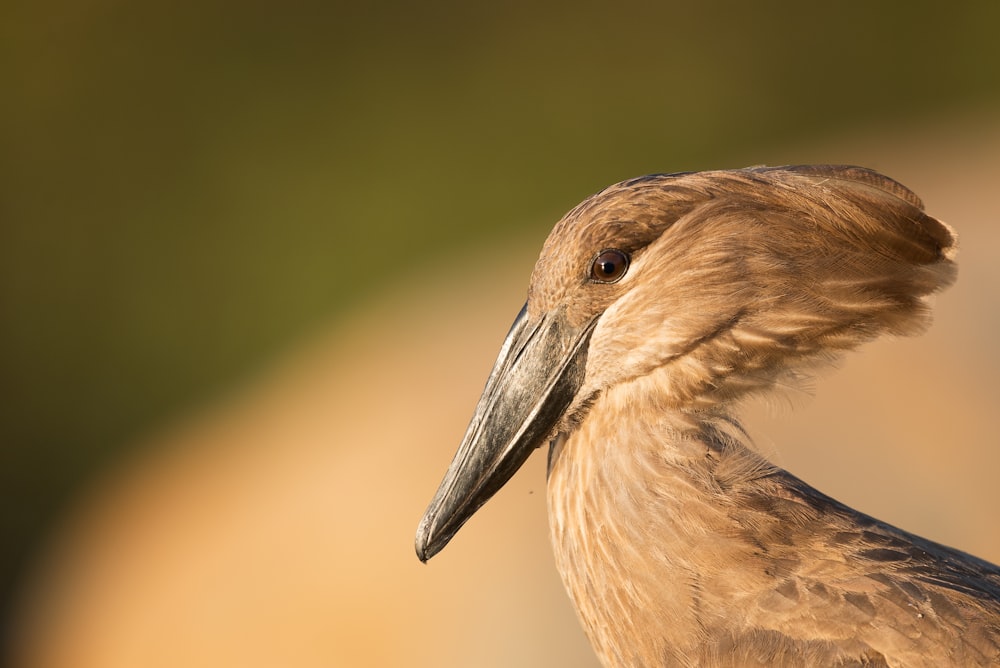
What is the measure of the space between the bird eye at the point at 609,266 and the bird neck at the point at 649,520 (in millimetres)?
204

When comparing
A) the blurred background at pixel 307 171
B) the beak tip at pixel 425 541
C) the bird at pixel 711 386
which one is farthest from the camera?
the blurred background at pixel 307 171

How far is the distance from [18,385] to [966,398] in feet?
17.8

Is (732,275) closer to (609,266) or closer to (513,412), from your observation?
(609,266)

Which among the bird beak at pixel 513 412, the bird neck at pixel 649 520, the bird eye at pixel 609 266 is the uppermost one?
the bird eye at pixel 609 266

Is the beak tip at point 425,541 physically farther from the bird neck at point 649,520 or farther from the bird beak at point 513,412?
the bird neck at point 649,520

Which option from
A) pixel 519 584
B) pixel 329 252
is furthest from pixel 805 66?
pixel 519 584

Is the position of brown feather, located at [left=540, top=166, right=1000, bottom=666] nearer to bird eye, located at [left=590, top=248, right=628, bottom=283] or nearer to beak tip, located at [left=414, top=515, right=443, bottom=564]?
bird eye, located at [left=590, top=248, right=628, bottom=283]

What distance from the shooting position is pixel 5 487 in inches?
267

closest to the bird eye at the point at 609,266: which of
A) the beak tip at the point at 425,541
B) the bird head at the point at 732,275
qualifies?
the bird head at the point at 732,275

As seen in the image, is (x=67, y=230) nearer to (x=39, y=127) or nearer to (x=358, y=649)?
(x=39, y=127)

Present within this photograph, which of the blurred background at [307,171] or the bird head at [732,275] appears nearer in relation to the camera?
the bird head at [732,275]

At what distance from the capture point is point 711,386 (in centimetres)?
199

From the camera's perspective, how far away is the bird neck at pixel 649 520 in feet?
6.19

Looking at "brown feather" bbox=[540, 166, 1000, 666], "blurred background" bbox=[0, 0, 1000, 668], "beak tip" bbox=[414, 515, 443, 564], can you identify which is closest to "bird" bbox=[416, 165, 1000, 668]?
"brown feather" bbox=[540, 166, 1000, 666]
